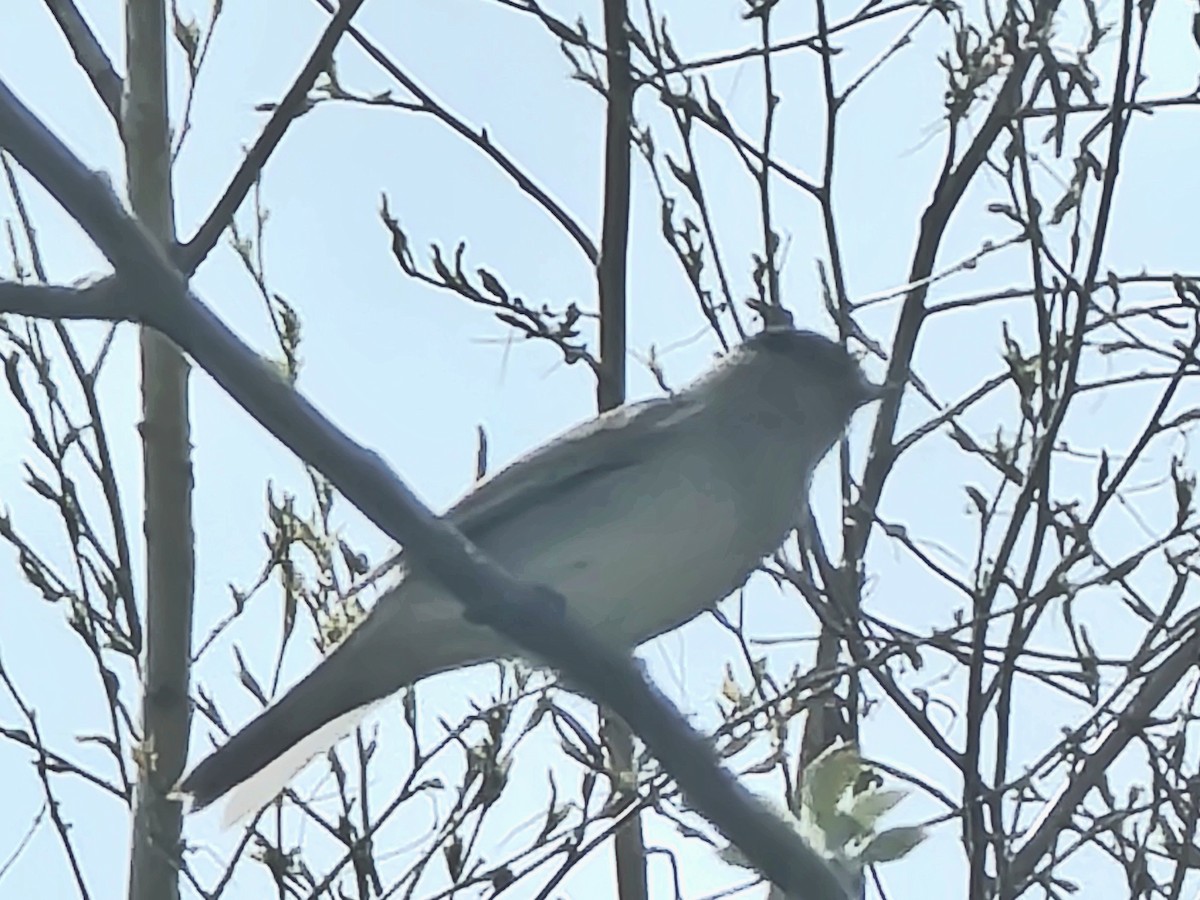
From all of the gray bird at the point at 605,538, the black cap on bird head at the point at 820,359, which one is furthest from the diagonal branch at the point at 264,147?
the black cap on bird head at the point at 820,359

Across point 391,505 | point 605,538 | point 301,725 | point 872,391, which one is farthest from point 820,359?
point 391,505

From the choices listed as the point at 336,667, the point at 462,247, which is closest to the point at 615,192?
the point at 462,247

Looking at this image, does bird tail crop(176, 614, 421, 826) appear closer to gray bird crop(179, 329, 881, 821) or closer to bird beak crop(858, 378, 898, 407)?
gray bird crop(179, 329, 881, 821)

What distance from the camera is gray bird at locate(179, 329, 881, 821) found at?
A: 2.61 m

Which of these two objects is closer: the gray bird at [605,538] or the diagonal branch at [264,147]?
the diagonal branch at [264,147]

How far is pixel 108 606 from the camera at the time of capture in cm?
313

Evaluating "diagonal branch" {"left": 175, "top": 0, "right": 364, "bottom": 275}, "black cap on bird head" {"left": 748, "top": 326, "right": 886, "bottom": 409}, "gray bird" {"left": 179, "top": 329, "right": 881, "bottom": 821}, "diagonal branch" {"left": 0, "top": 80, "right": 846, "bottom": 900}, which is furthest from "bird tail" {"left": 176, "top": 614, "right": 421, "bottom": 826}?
"diagonal branch" {"left": 0, "top": 80, "right": 846, "bottom": 900}

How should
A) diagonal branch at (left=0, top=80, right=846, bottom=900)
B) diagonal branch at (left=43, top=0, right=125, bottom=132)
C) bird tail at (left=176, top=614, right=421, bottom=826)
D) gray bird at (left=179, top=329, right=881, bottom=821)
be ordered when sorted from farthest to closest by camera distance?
diagonal branch at (left=43, top=0, right=125, bottom=132) → gray bird at (left=179, top=329, right=881, bottom=821) → bird tail at (left=176, top=614, right=421, bottom=826) → diagonal branch at (left=0, top=80, right=846, bottom=900)

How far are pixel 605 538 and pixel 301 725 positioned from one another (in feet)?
1.74

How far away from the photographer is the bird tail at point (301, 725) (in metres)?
2.46

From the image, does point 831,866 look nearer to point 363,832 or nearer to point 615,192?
point 363,832

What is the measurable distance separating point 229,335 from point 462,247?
2.32 meters

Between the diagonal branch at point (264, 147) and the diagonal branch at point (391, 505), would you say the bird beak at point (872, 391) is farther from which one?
the diagonal branch at point (391, 505)

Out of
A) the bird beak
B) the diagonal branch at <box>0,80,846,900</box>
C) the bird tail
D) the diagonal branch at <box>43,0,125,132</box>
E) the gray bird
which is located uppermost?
the diagonal branch at <box>43,0,125,132</box>
